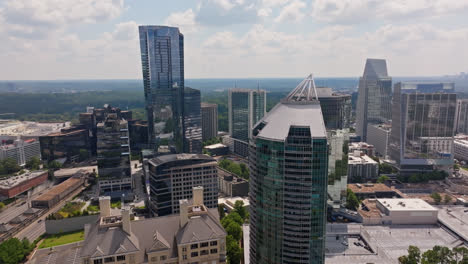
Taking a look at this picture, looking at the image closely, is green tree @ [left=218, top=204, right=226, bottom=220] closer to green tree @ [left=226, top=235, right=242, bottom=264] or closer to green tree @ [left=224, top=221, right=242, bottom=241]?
green tree @ [left=224, top=221, right=242, bottom=241]

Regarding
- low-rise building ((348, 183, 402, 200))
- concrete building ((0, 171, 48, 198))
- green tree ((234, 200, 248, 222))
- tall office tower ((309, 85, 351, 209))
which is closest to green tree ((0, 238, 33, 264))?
concrete building ((0, 171, 48, 198))

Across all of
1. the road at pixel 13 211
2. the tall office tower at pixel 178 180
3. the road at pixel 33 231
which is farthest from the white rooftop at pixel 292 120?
the road at pixel 13 211

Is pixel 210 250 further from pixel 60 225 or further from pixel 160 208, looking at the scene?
pixel 60 225

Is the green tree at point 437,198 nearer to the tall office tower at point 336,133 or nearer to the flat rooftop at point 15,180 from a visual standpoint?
the tall office tower at point 336,133

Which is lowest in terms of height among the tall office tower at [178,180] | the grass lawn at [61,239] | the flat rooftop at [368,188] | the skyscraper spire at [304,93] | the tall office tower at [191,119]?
the grass lawn at [61,239]

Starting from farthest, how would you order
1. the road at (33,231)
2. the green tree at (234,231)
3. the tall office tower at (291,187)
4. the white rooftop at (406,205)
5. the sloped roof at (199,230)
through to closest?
the white rooftop at (406,205) < the road at (33,231) < the green tree at (234,231) < the tall office tower at (291,187) < the sloped roof at (199,230)

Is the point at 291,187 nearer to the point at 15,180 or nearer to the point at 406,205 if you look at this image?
the point at 406,205

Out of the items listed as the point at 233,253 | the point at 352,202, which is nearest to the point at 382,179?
the point at 352,202
